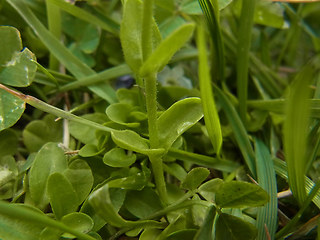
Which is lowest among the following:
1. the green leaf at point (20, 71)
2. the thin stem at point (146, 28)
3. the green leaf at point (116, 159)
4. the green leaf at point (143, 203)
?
the green leaf at point (143, 203)

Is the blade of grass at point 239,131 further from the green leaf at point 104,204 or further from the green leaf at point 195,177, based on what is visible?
the green leaf at point 104,204

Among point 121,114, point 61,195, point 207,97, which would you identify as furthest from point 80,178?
point 207,97

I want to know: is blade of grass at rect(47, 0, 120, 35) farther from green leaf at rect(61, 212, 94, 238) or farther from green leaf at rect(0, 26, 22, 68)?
green leaf at rect(61, 212, 94, 238)

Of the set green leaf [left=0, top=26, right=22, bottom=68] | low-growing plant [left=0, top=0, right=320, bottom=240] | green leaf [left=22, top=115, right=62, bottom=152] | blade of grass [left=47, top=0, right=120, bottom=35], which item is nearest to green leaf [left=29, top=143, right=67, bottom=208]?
low-growing plant [left=0, top=0, right=320, bottom=240]

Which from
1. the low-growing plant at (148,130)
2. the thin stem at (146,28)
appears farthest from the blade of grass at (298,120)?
the thin stem at (146,28)

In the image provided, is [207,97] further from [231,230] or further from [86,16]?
[86,16]

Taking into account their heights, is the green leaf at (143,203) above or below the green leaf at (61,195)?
below

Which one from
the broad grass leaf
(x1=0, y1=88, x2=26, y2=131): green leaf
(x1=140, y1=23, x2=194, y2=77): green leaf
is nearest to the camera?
(x1=140, y1=23, x2=194, y2=77): green leaf

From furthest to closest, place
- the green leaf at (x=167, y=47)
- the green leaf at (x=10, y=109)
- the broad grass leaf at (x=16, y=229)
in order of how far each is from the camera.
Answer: the green leaf at (x=10, y=109), the broad grass leaf at (x=16, y=229), the green leaf at (x=167, y=47)
